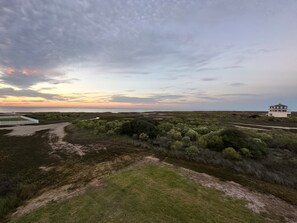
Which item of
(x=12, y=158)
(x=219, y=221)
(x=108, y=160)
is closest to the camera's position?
(x=219, y=221)

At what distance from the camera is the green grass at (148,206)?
5.22m

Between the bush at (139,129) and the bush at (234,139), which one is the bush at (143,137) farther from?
the bush at (234,139)

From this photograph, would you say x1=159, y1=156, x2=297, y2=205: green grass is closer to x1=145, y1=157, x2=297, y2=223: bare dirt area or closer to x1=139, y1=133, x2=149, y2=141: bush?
x1=145, y1=157, x2=297, y2=223: bare dirt area

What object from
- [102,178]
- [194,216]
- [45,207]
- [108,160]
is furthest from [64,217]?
[108,160]

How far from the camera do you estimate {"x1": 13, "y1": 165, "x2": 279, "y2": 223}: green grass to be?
5.22m

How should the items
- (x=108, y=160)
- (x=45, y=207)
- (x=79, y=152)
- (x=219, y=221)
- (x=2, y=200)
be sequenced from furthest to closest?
1. (x=79, y=152)
2. (x=108, y=160)
3. (x=2, y=200)
4. (x=45, y=207)
5. (x=219, y=221)

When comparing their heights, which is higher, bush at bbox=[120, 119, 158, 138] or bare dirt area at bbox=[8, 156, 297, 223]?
bush at bbox=[120, 119, 158, 138]

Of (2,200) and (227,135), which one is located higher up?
(227,135)

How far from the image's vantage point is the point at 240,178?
28.3 ft

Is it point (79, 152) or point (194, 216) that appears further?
point (79, 152)

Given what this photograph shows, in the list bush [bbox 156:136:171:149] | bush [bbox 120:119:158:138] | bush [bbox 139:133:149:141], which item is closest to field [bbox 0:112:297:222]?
bush [bbox 156:136:171:149]

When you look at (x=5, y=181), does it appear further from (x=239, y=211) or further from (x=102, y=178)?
(x=239, y=211)

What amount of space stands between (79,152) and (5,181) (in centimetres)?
492

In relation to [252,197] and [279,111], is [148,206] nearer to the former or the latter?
[252,197]
